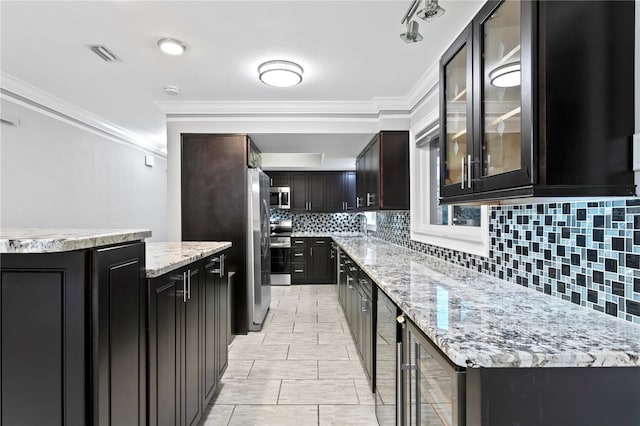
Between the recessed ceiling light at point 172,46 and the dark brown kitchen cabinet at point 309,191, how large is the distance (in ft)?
15.1

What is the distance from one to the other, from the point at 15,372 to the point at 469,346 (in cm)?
135

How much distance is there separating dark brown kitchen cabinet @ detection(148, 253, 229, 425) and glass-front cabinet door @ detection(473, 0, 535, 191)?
4.89 ft

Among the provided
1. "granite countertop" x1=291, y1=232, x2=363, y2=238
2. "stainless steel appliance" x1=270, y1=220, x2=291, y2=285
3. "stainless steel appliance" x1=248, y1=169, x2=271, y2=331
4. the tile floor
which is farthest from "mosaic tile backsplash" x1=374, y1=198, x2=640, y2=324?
"stainless steel appliance" x1=270, y1=220, x2=291, y2=285

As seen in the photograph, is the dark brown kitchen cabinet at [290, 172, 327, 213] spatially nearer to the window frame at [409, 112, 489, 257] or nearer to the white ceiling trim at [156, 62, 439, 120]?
the white ceiling trim at [156, 62, 439, 120]

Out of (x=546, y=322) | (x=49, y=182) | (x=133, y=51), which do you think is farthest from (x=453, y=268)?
(x=49, y=182)

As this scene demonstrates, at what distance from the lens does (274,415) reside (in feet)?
7.43

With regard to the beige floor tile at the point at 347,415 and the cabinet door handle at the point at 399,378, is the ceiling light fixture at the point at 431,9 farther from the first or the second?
the beige floor tile at the point at 347,415

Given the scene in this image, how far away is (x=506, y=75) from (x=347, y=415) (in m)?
2.12

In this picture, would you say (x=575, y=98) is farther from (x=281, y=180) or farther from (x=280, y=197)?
(x=281, y=180)

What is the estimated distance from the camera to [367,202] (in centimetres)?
450

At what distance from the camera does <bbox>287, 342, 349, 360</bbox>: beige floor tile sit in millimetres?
3188

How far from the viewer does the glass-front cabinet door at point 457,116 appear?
1580 mm

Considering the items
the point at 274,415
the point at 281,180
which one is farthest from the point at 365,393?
the point at 281,180

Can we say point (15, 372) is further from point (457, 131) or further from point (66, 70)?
point (66, 70)
